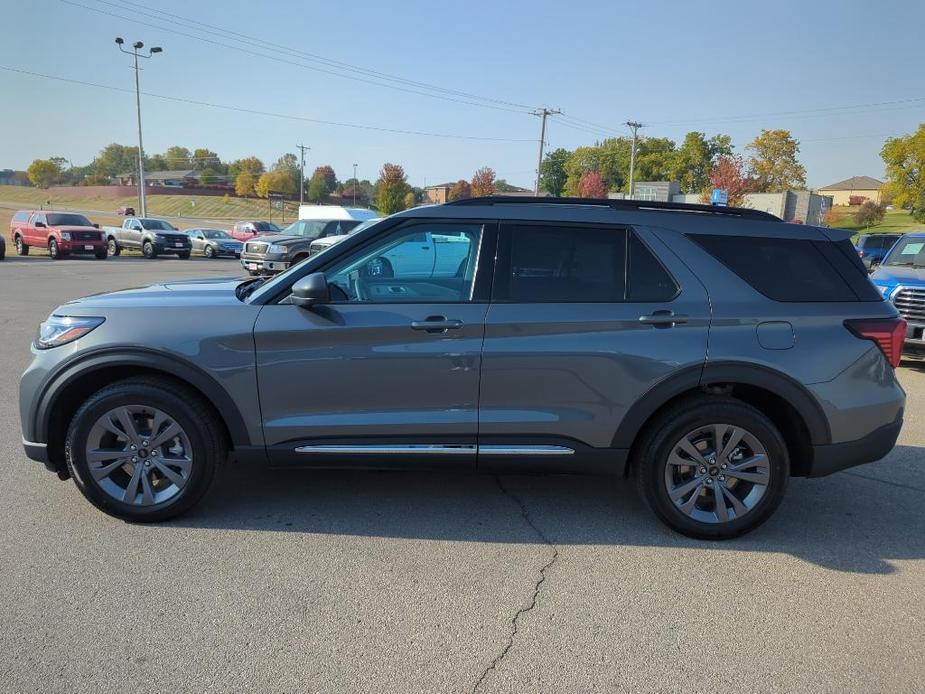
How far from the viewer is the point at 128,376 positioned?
3656 mm

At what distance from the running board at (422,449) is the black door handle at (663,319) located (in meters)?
0.88

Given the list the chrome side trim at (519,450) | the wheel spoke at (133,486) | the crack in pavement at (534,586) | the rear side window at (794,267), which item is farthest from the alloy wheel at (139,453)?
the rear side window at (794,267)

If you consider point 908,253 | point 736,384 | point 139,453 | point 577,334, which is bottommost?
point 139,453

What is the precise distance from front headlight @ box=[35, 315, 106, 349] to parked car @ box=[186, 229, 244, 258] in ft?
97.5

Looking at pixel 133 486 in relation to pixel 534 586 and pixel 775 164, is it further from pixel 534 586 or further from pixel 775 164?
pixel 775 164

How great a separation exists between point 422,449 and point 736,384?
71.2 inches

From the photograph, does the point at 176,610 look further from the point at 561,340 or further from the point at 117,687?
the point at 561,340

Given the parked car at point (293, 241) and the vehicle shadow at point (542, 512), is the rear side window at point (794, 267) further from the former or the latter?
the parked car at point (293, 241)

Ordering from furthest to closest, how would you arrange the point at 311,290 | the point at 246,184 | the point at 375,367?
1. the point at 246,184
2. the point at 375,367
3. the point at 311,290

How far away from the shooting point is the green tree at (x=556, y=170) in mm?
101719

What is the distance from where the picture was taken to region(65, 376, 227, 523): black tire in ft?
11.6

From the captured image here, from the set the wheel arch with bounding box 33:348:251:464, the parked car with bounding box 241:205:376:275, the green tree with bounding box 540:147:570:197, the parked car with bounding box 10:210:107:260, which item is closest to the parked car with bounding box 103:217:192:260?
the parked car with bounding box 10:210:107:260

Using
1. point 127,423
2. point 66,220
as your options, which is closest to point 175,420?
point 127,423

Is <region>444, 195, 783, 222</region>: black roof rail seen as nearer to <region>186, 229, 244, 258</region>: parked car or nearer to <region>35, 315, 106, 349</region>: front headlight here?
<region>35, 315, 106, 349</region>: front headlight
